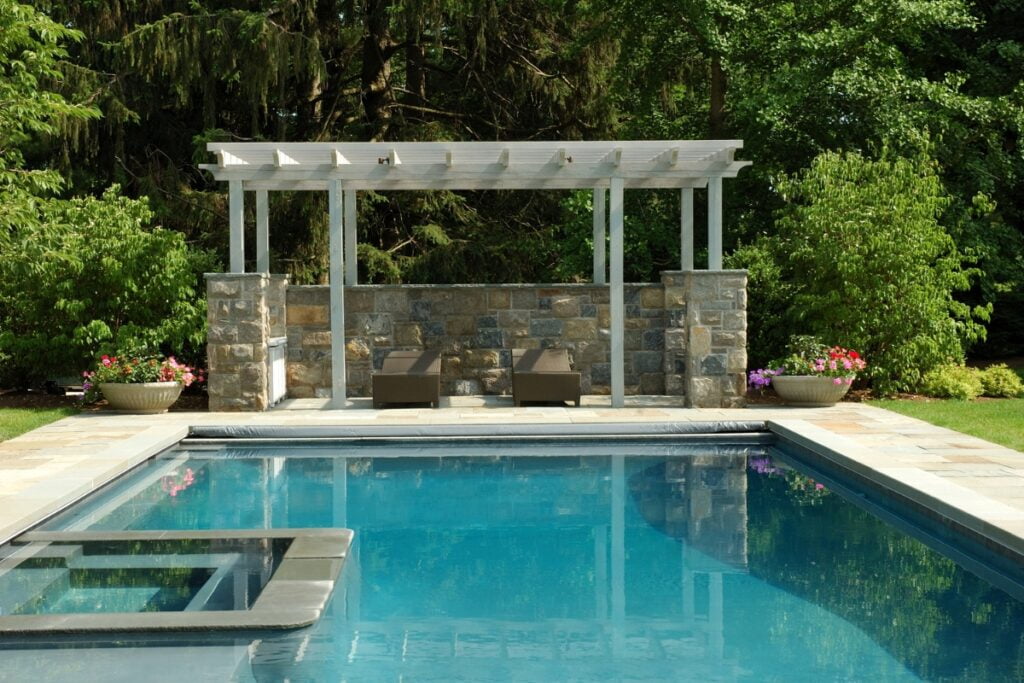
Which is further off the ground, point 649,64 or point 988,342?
point 649,64

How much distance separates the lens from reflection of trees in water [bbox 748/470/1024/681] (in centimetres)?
463

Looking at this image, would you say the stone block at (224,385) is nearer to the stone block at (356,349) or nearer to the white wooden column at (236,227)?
the white wooden column at (236,227)

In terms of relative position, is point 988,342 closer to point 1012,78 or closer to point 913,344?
point 1012,78

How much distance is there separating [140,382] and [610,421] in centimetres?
491

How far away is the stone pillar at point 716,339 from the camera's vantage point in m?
11.9

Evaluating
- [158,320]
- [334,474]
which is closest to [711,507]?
[334,474]

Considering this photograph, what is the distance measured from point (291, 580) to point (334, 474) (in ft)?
11.8

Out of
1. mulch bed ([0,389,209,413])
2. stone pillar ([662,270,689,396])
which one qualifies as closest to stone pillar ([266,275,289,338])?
mulch bed ([0,389,209,413])

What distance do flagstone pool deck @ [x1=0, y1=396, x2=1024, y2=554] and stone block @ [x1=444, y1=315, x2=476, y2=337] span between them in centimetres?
82

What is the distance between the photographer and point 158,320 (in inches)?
506

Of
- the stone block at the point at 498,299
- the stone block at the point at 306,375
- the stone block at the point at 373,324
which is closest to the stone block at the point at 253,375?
the stone block at the point at 306,375

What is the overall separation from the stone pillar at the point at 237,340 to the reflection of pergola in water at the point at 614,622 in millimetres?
4458

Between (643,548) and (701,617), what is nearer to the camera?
(701,617)

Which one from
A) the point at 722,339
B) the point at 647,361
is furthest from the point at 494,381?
the point at 722,339
